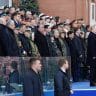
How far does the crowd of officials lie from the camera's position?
49.6 feet

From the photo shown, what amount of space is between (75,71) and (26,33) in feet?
10.8

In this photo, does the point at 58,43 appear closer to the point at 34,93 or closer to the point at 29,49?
the point at 29,49

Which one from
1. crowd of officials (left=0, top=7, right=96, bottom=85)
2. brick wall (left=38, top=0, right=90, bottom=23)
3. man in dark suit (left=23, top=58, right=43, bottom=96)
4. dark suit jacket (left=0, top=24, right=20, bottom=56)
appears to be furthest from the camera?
brick wall (left=38, top=0, right=90, bottom=23)

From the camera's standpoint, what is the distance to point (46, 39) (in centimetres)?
1759

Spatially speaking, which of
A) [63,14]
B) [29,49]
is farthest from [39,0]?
[29,49]

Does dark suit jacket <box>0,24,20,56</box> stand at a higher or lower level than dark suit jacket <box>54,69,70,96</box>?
higher

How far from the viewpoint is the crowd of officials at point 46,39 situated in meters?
15.1

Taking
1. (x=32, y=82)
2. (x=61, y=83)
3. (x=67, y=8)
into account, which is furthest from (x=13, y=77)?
(x=67, y=8)

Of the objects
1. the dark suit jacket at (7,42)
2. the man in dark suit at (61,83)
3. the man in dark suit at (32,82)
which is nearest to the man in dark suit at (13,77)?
the dark suit jacket at (7,42)

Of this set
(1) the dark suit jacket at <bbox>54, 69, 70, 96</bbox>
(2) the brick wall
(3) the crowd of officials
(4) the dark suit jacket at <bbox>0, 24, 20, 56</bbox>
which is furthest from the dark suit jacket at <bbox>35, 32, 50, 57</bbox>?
(2) the brick wall

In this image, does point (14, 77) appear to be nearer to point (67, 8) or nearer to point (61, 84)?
point (61, 84)

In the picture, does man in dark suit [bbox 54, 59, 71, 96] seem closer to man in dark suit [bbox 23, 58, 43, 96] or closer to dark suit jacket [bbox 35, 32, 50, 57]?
man in dark suit [bbox 23, 58, 43, 96]

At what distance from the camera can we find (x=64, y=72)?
14180 mm

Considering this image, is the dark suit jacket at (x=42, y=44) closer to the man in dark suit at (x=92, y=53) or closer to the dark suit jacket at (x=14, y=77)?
the man in dark suit at (x=92, y=53)
